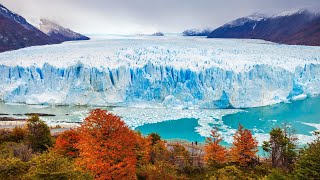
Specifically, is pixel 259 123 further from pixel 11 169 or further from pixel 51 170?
pixel 51 170

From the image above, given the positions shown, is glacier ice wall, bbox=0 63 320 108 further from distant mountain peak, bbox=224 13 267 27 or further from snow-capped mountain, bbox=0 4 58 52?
distant mountain peak, bbox=224 13 267 27

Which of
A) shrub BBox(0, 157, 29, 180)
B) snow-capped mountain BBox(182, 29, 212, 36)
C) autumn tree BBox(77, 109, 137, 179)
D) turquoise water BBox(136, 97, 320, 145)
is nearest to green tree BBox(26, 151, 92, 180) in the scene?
shrub BBox(0, 157, 29, 180)

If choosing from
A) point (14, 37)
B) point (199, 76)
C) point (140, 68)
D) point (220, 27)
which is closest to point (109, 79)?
point (140, 68)

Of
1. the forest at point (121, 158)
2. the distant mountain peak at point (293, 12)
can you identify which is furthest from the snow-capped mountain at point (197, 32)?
the forest at point (121, 158)

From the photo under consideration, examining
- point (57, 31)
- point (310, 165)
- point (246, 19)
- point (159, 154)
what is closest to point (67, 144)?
point (159, 154)

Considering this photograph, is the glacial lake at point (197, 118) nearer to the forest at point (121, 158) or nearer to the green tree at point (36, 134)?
the forest at point (121, 158)

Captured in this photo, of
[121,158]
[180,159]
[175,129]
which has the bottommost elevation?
[175,129]
